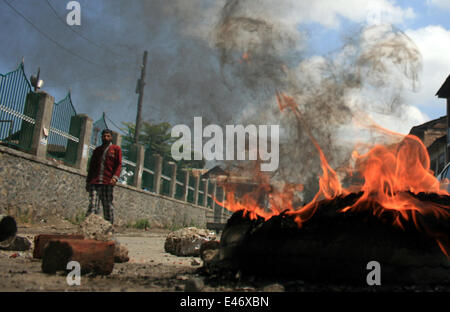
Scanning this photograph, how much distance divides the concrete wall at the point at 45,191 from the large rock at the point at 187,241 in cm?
572

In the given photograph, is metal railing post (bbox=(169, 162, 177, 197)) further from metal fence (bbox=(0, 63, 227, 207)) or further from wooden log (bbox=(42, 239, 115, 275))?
wooden log (bbox=(42, 239, 115, 275))

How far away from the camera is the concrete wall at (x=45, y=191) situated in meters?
10.9

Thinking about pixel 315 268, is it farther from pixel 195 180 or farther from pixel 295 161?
pixel 195 180

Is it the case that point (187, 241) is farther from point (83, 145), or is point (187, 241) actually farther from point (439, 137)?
point (439, 137)

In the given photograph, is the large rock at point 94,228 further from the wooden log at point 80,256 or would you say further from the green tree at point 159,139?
the green tree at point 159,139

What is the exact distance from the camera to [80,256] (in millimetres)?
4059

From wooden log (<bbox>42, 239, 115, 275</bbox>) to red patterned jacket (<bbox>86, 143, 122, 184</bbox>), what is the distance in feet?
11.9

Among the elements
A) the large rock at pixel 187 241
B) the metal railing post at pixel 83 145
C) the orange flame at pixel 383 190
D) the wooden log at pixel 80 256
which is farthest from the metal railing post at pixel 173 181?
the wooden log at pixel 80 256

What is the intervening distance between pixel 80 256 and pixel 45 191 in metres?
9.54

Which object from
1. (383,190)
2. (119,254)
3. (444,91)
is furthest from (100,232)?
(444,91)

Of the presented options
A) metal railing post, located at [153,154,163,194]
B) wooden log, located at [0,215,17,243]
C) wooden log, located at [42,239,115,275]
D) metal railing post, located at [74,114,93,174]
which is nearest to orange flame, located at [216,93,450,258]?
wooden log, located at [42,239,115,275]

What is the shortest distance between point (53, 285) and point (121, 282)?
64 cm

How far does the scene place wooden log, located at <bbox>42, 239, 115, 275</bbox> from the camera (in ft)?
13.3
